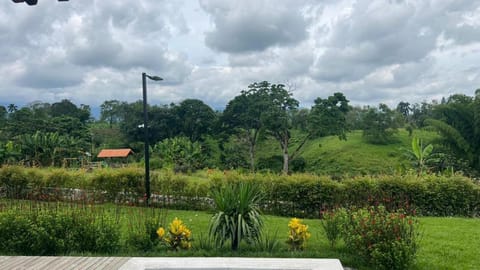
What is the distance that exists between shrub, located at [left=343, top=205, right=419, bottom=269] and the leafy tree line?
1375 centimetres

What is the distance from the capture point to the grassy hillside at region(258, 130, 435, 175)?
22.5m

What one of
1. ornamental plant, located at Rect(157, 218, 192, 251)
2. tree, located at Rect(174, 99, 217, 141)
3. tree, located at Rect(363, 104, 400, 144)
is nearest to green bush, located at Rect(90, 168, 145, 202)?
ornamental plant, located at Rect(157, 218, 192, 251)

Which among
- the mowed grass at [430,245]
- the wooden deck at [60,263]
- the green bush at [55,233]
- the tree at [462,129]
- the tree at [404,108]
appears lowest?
the mowed grass at [430,245]

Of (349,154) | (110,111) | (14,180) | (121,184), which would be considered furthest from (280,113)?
(110,111)

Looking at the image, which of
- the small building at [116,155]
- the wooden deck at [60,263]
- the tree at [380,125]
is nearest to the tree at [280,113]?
the tree at [380,125]

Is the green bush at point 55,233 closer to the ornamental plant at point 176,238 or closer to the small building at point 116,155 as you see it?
the ornamental plant at point 176,238

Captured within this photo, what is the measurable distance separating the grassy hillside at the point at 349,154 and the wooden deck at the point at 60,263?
1841 centimetres

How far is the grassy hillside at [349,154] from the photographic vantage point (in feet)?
74.0

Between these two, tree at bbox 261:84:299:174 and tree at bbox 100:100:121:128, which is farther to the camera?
tree at bbox 100:100:121:128

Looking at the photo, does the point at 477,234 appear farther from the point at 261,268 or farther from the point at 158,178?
the point at 158,178

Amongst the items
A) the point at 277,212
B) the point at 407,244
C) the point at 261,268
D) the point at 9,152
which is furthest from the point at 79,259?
the point at 9,152

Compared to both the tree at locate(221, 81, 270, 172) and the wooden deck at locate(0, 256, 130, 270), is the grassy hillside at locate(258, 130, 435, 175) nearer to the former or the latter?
the tree at locate(221, 81, 270, 172)

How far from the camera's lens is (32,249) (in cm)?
465

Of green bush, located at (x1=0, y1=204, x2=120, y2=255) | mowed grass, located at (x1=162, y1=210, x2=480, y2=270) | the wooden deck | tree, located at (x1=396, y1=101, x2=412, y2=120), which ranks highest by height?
tree, located at (x1=396, y1=101, x2=412, y2=120)
